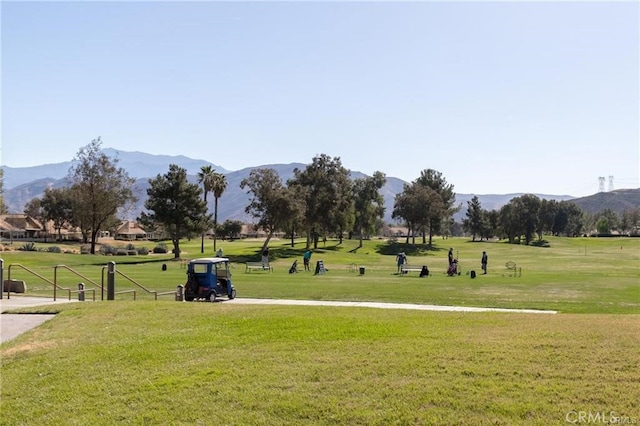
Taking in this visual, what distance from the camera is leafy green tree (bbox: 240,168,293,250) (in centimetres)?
7869

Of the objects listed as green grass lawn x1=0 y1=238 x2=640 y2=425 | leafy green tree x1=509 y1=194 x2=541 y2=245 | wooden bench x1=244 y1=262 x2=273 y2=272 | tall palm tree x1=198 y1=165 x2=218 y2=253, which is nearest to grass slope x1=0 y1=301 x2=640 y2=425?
green grass lawn x1=0 y1=238 x2=640 y2=425

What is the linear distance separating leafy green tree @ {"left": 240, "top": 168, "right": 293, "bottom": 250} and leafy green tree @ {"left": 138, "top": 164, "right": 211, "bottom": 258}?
729cm

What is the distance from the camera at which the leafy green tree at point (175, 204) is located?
245 ft

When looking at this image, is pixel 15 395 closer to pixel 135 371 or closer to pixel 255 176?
pixel 135 371

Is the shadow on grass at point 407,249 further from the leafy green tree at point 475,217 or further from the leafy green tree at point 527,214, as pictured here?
the leafy green tree at point 475,217

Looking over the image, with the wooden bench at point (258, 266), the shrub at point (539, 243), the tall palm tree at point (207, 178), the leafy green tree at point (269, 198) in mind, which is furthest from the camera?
the shrub at point (539, 243)

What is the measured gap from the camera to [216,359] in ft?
37.2

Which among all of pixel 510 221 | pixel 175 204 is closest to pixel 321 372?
pixel 175 204

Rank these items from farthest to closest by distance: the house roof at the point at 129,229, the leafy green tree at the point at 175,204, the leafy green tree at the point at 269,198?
1. the house roof at the point at 129,229
2. the leafy green tree at the point at 269,198
3. the leafy green tree at the point at 175,204

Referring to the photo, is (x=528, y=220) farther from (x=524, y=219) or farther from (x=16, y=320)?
(x=16, y=320)

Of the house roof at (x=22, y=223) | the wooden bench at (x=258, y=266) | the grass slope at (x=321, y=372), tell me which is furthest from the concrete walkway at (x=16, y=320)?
the house roof at (x=22, y=223)

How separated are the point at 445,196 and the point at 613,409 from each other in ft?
454

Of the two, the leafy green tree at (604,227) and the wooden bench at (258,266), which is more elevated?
the leafy green tree at (604,227)

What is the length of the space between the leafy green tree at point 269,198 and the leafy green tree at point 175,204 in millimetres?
7292
